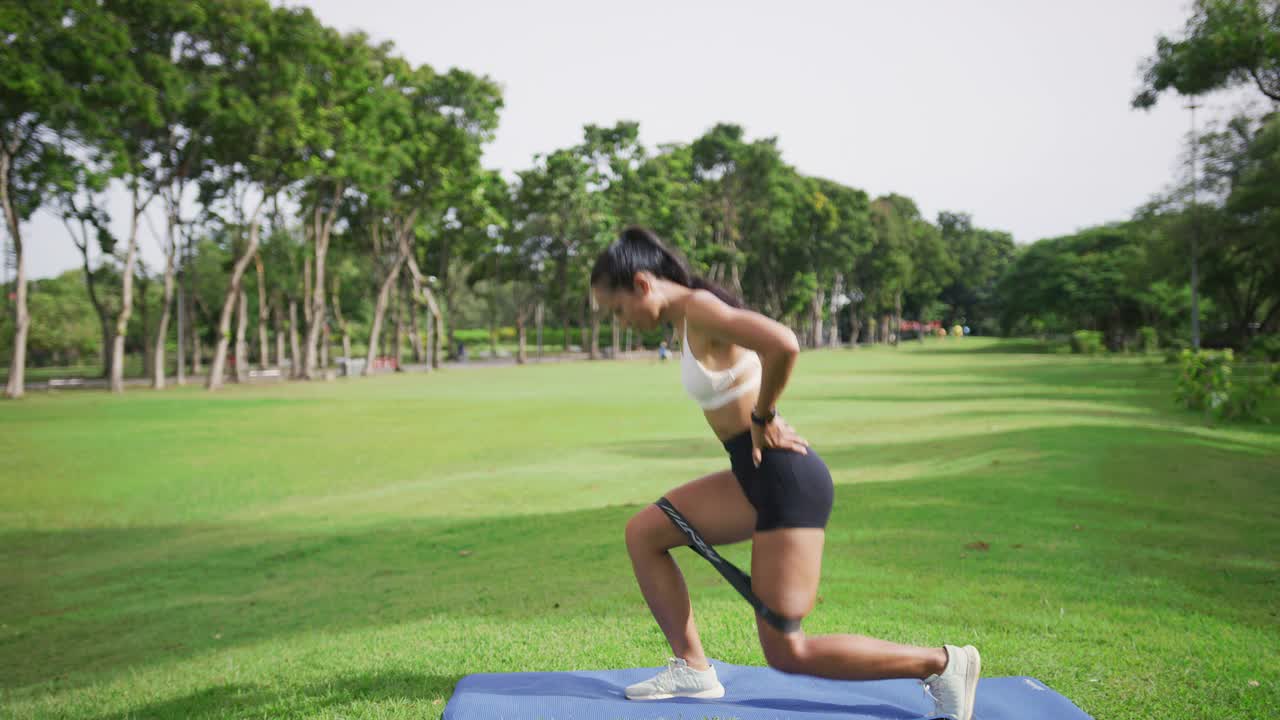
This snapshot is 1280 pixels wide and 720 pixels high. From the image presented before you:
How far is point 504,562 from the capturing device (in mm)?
7660

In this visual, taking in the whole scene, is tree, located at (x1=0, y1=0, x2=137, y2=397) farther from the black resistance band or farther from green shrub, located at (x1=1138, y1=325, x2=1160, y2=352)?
green shrub, located at (x1=1138, y1=325, x2=1160, y2=352)

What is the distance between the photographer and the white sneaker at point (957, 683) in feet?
11.8

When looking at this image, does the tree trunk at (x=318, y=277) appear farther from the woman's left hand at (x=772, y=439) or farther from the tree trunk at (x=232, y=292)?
the woman's left hand at (x=772, y=439)

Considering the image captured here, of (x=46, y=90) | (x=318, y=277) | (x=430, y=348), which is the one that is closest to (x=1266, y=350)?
(x=430, y=348)

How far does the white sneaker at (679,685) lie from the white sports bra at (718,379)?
1316mm

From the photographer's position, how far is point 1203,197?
35.4 metres

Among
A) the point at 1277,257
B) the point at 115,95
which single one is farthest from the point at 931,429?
the point at 115,95

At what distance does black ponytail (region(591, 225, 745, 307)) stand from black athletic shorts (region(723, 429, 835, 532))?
24.6 inches

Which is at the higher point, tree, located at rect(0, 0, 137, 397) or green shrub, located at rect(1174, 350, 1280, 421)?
tree, located at rect(0, 0, 137, 397)

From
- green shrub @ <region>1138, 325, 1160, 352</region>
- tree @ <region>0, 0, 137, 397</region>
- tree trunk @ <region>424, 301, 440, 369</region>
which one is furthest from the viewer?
green shrub @ <region>1138, 325, 1160, 352</region>

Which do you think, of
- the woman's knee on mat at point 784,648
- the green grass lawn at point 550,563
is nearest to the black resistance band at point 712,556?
the woman's knee on mat at point 784,648

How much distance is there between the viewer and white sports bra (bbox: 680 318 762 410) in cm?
346

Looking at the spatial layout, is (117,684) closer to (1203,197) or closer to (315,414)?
(315,414)

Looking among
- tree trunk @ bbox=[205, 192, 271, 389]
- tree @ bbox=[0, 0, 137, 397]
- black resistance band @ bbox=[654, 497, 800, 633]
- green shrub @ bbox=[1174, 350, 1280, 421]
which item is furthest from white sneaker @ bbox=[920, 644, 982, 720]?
tree trunk @ bbox=[205, 192, 271, 389]
